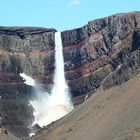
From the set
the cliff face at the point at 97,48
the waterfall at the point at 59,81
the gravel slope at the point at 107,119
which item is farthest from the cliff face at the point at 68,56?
the gravel slope at the point at 107,119

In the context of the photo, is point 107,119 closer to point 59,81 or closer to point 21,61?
point 59,81

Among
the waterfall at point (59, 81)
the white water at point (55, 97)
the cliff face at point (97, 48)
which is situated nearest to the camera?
the cliff face at point (97, 48)

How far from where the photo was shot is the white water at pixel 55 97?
144750mm

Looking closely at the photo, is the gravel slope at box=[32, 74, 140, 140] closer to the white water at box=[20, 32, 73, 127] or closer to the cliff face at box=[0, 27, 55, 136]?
the white water at box=[20, 32, 73, 127]

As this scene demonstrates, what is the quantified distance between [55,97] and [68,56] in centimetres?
1139

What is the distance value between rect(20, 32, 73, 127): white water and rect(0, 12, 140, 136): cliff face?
1628 mm

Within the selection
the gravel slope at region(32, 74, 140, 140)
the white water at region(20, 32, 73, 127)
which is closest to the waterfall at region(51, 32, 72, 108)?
the white water at region(20, 32, 73, 127)

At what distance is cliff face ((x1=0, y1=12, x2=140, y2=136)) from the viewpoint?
13688cm

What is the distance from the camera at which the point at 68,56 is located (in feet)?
531

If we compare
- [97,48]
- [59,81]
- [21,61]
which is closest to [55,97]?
[59,81]

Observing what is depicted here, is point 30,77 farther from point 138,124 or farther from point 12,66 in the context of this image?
point 138,124

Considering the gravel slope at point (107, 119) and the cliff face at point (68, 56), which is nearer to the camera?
the gravel slope at point (107, 119)

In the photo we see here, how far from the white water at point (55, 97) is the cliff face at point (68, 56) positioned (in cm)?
163

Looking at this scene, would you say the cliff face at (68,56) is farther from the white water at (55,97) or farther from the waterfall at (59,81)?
the white water at (55,97)
